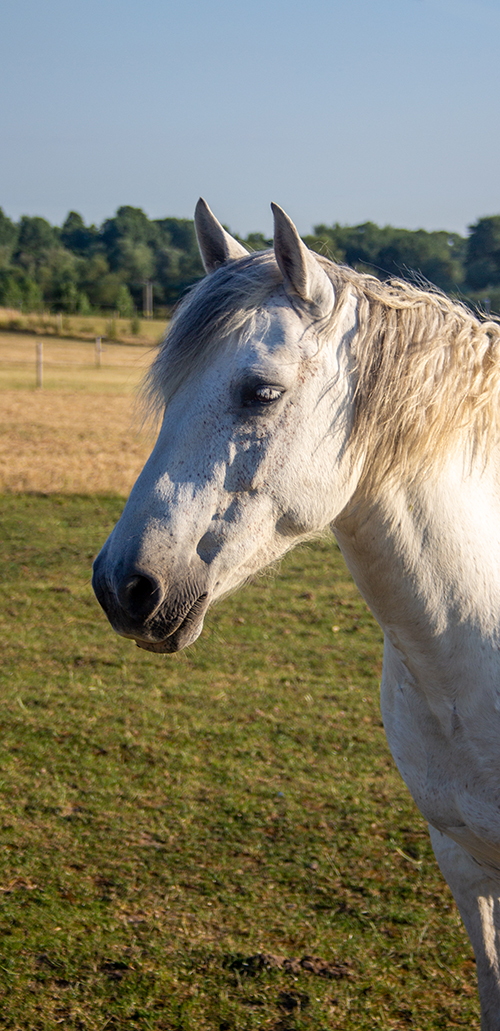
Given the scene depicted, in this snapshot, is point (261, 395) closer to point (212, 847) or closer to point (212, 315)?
point (212, 315)

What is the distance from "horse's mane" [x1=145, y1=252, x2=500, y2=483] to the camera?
149 cm

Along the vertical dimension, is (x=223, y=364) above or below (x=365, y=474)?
above

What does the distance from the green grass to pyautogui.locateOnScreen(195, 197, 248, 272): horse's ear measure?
50.7 inches

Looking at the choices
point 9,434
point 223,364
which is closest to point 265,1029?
point 223,364

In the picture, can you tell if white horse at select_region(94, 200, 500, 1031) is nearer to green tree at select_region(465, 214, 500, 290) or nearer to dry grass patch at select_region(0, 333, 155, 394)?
dry grass patch at select_region(0, 333, 155, 394)

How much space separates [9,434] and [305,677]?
9.91 m

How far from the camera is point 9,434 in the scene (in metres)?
13.3

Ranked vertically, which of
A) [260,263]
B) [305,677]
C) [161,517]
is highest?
[260,263]

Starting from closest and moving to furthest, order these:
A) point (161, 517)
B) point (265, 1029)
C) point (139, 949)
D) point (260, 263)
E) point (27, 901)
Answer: point (161, 517)
point (260, 263)
point (265, 1029)
point (139, 949)
point (27, 901)

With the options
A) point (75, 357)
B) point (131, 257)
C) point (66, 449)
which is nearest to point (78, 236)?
point (131, 257)

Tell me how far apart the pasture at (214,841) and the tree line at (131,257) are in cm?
1694

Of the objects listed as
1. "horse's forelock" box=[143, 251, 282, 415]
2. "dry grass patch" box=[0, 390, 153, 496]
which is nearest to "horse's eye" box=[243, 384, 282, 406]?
"horse's forelock" box=[143, 251, 282, 415]

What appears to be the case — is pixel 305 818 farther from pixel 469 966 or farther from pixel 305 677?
pixel 305 677

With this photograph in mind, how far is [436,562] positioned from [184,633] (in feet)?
1.83
